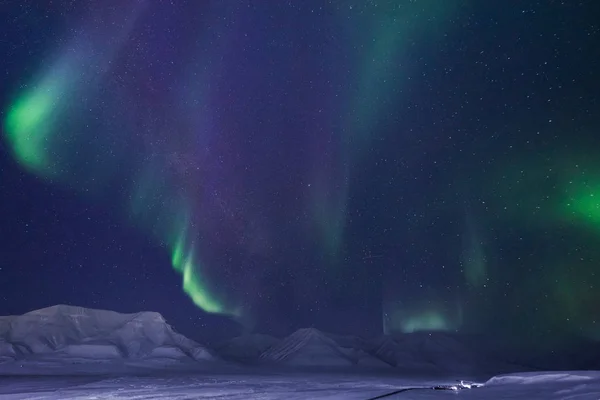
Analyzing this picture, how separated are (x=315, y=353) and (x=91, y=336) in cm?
6165

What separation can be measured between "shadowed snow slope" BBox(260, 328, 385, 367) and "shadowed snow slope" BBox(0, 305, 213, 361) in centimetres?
1841

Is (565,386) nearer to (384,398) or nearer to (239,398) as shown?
(384,398)

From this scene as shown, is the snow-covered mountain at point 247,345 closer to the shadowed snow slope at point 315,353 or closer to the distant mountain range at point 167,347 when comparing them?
the distant mountain range at point 167,347

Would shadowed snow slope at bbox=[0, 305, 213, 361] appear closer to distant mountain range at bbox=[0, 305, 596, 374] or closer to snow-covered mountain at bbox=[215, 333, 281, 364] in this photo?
distant mountain range at bbox=[0, 305, 596, 374]

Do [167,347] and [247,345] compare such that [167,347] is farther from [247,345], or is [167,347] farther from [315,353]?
[247,345]

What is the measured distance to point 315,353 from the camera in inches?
4779

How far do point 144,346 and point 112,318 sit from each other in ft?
82.2

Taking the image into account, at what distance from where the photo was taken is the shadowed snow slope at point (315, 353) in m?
114

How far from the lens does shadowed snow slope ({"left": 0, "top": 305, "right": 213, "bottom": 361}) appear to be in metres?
122

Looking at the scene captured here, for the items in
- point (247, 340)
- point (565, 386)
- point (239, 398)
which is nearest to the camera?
point (565, 386)

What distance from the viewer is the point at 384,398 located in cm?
2214

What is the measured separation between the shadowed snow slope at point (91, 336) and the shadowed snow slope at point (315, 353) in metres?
18.4

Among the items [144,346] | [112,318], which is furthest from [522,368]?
[112,318]

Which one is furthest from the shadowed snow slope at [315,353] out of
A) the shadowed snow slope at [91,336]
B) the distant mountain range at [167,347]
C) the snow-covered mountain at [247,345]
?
the snow-covered mountain at [247,345]
